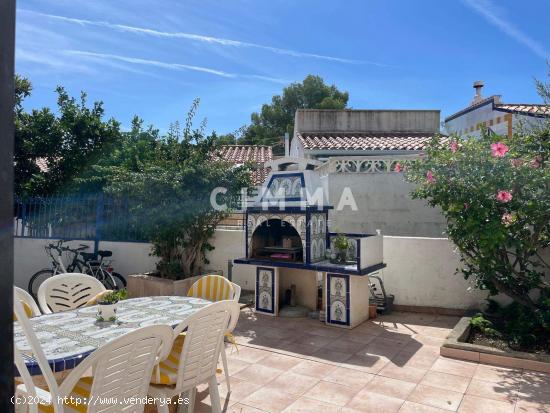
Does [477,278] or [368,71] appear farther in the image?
[368,71]

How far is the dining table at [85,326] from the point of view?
2.44 meters

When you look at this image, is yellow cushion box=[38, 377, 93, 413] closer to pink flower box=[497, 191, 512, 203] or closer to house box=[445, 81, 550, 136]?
pink flower box=[497, 191, 512, 203]

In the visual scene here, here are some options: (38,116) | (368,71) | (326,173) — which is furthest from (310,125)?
(38,116)

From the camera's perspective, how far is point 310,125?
13781 millimetres

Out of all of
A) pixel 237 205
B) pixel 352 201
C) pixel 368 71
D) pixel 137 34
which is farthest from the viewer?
pixel 368 71

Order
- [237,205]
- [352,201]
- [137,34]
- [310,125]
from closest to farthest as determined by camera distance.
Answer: [137,34], [237,205], [352,201], [310,125]

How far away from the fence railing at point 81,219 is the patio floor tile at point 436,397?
16.6 ft

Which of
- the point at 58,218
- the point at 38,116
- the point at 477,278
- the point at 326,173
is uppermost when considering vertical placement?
the point at 38,116

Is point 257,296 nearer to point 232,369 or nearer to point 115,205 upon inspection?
point 232,369

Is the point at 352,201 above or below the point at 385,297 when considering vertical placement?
above

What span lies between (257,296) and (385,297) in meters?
2.08

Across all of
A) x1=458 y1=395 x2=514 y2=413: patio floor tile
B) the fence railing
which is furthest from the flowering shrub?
the fence railing

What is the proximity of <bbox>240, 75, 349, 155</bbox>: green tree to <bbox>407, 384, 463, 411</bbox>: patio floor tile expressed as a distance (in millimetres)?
22076

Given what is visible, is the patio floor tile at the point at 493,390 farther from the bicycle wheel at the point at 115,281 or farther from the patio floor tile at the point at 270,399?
the bicycle wheel at the point at 115,281
